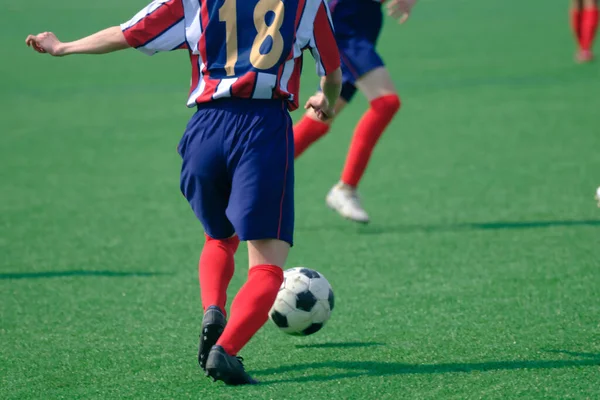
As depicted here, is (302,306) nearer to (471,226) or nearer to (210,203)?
(210,203)

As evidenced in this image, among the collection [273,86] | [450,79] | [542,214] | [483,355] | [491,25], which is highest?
[273,86]

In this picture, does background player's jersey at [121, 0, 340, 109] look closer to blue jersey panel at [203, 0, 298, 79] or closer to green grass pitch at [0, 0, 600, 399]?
blue jersey panel at [203, 0, 298, 79]

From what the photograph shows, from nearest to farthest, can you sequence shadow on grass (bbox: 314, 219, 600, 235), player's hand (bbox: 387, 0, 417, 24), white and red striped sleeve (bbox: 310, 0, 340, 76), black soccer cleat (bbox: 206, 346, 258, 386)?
black soccer cleat (bbox: 206, 346, 258, 386) → white and red striped sleeve (bbox: 310, 0, 340, 76) → player's hand (bbox: 387, 0, 417, 24) → shadow on grass (bbox: 314, 219, 600, 235)

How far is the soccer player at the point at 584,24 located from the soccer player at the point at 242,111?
11334mm

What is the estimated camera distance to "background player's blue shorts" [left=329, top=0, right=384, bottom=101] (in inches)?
271

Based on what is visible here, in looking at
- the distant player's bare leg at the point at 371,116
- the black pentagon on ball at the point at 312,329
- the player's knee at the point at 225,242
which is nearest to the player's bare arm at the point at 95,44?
the player's knee at the point at 225,242

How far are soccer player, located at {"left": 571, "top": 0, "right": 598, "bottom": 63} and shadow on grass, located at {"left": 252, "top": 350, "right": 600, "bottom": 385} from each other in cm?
1120

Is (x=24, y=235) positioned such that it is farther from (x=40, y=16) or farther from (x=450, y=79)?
(x=40, y=16)

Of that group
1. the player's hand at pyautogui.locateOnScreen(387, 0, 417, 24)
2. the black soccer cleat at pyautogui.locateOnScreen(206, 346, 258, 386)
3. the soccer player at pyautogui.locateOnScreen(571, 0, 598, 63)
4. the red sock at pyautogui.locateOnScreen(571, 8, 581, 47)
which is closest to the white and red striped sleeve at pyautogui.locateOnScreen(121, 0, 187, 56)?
the black soccer cleat at pyautogui.locateOnScreen(206, 346, 258, 386)

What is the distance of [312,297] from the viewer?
14.7 feet

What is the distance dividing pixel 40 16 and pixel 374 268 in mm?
18200

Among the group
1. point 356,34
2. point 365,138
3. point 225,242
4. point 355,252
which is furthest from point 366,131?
point 225,242

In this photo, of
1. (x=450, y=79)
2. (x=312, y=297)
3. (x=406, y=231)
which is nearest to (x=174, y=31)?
(x=312, y=297)

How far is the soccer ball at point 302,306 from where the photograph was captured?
446cm
